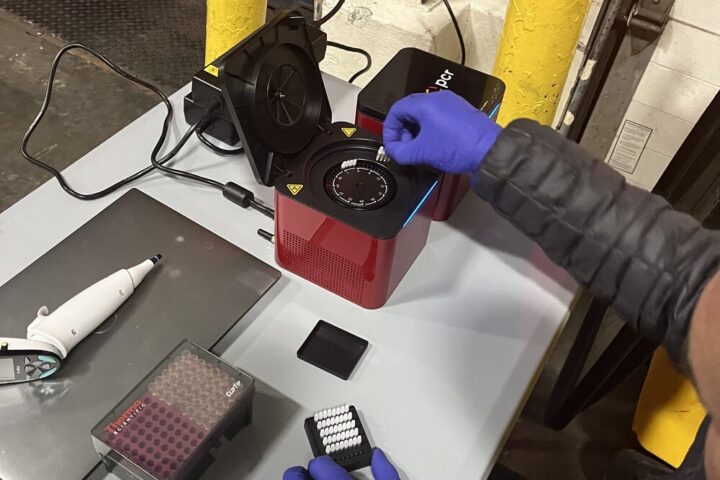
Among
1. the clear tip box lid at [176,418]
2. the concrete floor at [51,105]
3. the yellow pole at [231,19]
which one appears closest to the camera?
the clear tip box lid at [176,418]

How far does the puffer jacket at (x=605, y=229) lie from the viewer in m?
0.65

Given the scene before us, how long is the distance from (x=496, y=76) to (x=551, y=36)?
0.35ft

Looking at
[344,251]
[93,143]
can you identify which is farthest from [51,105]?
[344,251]

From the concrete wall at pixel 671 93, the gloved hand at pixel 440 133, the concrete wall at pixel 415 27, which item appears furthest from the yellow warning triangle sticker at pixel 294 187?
the concrete wall at pixel 671 93

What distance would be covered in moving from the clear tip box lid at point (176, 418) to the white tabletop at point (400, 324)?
0.26ft

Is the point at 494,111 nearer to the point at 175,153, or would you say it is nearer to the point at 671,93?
the point at 175,153

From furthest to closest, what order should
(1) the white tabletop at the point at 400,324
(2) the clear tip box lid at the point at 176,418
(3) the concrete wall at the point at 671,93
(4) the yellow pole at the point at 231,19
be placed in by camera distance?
(3) the concrete wall at the point at 671,93 → (4) the yellow pole at the point at 231,19 → (1) the white tabletop at the point at 400,324 → (2) the clear tip box lid at the point at 176,418

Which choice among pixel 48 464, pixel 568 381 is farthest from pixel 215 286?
pixel 568 381

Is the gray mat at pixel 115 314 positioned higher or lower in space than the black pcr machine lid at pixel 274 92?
lower

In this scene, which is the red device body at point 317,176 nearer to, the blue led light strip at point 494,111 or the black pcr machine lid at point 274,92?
the black pcr machine lid at point 274,92

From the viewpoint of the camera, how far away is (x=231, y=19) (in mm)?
1015

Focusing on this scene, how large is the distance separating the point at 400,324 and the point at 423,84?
1.10ft

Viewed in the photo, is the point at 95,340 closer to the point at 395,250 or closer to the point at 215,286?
the point at 215,286

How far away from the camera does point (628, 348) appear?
42.3 inches
